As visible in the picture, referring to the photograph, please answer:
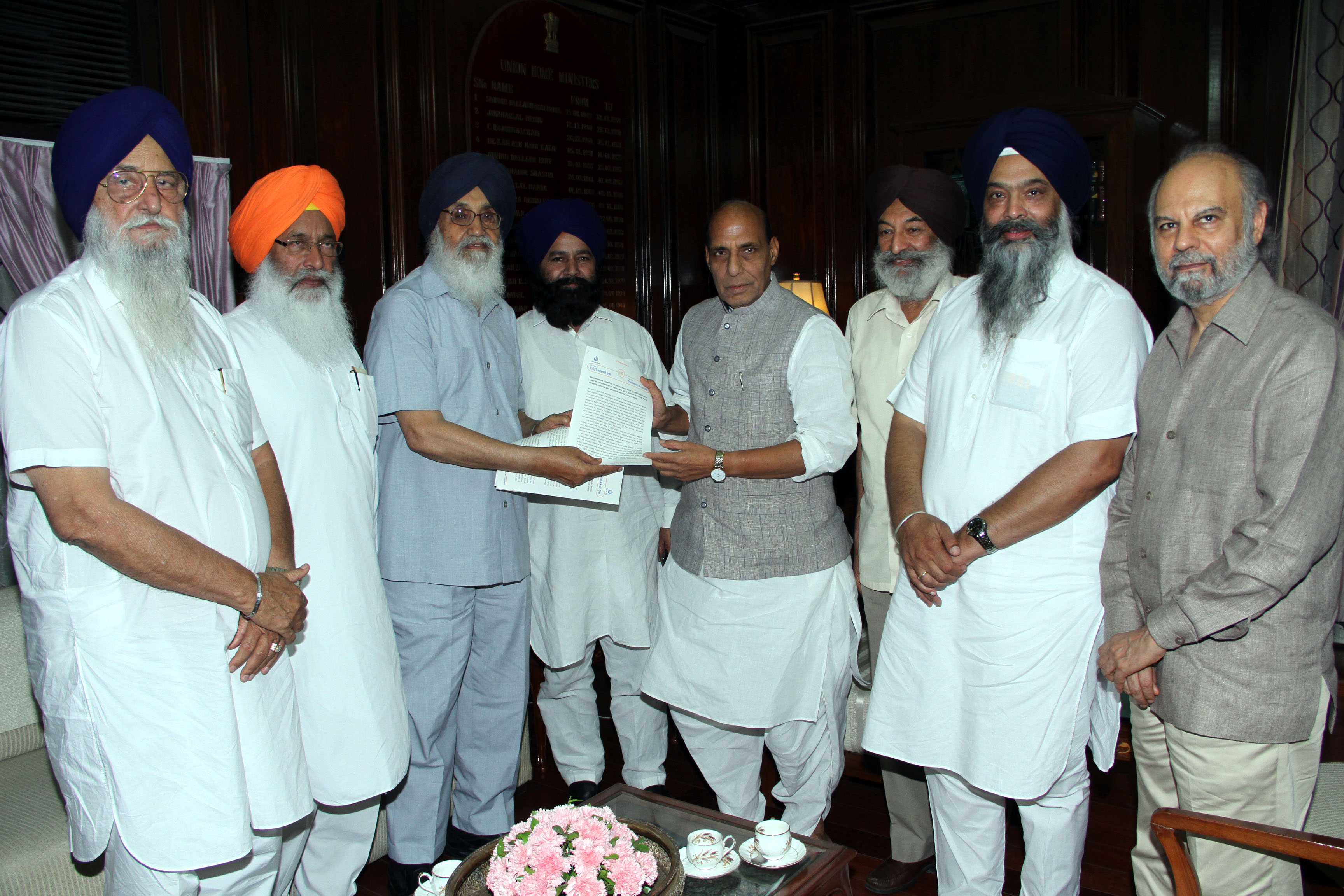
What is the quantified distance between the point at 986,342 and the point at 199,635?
70.7 inches

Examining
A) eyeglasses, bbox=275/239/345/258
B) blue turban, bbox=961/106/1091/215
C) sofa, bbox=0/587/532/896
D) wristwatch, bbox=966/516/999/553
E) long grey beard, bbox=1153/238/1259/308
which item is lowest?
sofa, bbox=0/587/532/896

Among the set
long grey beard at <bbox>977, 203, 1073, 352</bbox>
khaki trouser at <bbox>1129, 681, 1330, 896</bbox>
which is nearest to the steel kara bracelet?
long grey beard at <bbox>977, 203, 1073, 352</bbox>

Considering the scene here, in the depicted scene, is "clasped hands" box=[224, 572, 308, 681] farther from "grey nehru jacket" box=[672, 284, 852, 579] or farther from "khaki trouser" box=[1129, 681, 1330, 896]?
"khaki trouser" box=[1129, 681, 1330, 896]

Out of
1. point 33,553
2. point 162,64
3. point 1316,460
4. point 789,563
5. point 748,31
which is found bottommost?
point 789,563

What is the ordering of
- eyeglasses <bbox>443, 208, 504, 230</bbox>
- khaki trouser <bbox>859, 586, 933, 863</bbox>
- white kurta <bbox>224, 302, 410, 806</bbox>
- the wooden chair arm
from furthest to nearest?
eyeglasses <bbox>443, 208, 504, 230</bbox> → khaki trouser <bbox>859, 586, 933, 863</bbox> → white kurta <bbox>224, 302, 410, 806</bbox> → the wooden chair arm

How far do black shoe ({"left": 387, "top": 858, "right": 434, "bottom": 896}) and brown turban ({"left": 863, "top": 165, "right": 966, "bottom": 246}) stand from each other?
240cm

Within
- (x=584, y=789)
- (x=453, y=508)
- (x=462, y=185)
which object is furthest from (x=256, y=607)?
(x=584, y=789)

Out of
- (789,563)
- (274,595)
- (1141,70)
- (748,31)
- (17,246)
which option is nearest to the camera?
(274,595)

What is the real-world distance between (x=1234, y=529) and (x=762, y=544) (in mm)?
1222

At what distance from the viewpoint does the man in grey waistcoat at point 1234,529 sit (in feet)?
5.76

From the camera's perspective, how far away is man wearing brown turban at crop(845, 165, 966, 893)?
2863mm

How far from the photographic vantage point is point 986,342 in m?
2.29

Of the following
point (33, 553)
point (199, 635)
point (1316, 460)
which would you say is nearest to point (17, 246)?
point (33, 553)

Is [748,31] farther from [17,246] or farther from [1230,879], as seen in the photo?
[1230,879]
